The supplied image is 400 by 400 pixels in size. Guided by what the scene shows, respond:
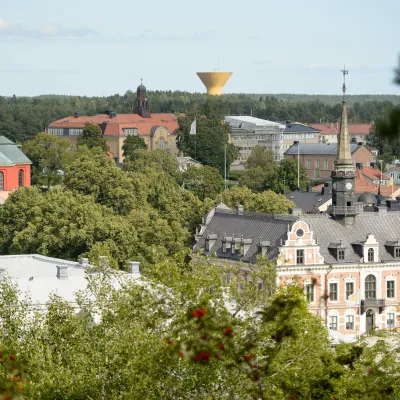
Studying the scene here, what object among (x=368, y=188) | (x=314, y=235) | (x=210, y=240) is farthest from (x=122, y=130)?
(x=314, y=235)

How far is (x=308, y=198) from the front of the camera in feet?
349

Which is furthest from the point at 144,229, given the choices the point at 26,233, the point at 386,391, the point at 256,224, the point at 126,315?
the point at 386,391

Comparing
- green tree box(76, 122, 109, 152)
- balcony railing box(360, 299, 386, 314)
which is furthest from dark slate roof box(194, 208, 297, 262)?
green tree box(76, 122, 109, 152)

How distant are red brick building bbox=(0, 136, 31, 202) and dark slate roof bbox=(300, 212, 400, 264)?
5150 centimetres

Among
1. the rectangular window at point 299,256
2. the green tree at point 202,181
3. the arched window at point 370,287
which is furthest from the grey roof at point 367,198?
the rectangular window at point 299,256

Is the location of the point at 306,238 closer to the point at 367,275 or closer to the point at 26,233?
the point at 367,275

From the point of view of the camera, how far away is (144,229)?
275 ft

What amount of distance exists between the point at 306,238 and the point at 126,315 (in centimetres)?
2930

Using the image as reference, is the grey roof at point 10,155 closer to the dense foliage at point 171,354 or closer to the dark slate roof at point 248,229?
the dark slate roof at point 248,229

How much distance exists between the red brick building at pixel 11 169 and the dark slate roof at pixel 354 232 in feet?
169

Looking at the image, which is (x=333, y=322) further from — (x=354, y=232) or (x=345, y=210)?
(x=345, y=210)

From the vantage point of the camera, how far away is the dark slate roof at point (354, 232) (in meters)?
69.6

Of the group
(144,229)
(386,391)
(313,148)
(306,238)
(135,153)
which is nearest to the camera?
(386,391)

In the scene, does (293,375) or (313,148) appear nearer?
(293,375)
